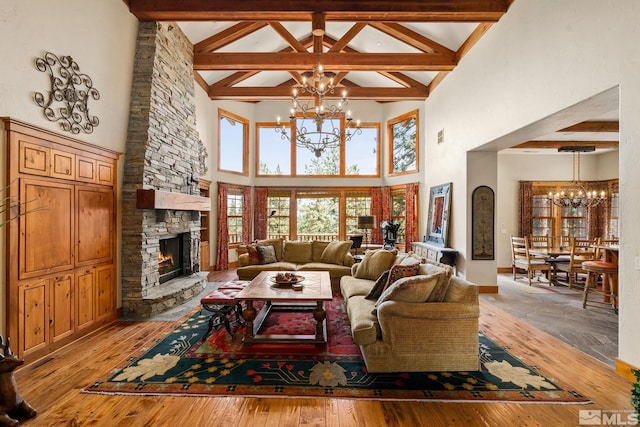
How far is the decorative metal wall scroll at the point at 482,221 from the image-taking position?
561 centimetres

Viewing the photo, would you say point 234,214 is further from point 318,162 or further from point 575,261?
point 575,261

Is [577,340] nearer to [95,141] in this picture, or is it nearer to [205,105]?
[95,141]

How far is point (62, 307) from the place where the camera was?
3395 mm

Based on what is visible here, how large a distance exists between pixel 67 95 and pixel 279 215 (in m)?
6.12

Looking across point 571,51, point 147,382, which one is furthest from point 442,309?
point 571,51

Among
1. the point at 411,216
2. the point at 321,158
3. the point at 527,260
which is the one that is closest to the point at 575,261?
the point at 527,260

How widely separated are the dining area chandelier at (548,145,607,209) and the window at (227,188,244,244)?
8.08m

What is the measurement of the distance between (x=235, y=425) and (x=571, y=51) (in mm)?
4649

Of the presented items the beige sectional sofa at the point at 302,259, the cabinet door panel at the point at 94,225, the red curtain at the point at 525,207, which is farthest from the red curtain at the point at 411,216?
the cabinet door panel at the point at 94,225

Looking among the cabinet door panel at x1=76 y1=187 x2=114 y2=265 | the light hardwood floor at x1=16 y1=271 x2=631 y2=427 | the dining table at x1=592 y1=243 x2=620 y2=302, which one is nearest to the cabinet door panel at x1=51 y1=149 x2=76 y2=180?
the cabinet door panel at x1=76 y1=187 x2=114 y2=265

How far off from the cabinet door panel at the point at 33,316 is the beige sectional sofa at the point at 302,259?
2.81m

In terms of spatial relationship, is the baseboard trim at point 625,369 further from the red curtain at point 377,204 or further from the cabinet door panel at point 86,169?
the red curtain at point 377,204

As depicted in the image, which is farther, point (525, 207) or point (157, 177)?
point (525, 207)

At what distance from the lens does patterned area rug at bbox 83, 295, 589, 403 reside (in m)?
2.52
